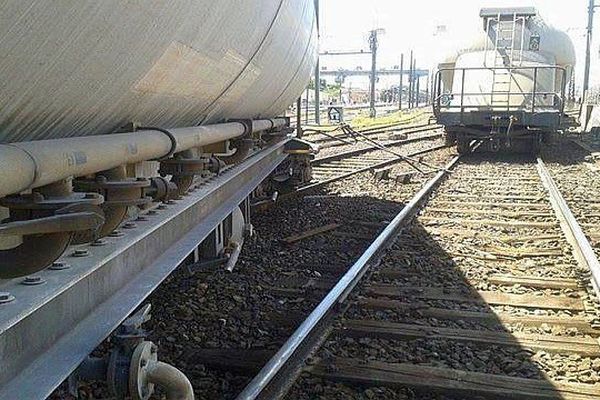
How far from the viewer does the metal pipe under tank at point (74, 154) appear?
1718mm

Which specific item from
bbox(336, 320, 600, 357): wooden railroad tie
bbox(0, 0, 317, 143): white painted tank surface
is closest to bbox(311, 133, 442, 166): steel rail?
bbox(336, 320, 600, 357): wooden railroad tie

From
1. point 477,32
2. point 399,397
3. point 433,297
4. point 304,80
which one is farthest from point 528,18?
point 399,397

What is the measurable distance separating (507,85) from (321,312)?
12.7 meters

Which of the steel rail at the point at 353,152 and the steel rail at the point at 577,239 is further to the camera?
the steel rail at the point at 353,152

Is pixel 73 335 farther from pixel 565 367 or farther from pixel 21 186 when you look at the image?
pixel 565 367

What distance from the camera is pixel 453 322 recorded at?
4367mm

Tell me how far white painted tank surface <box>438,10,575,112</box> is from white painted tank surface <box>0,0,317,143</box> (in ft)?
39.9

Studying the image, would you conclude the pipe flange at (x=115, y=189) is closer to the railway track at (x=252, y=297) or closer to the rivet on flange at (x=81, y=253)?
the rivet on flange at (x=81, y=253)

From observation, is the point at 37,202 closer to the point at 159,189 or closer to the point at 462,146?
the point at 159,189

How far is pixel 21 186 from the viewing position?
1.77 m

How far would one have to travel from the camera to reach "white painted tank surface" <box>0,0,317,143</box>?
5.83 feet

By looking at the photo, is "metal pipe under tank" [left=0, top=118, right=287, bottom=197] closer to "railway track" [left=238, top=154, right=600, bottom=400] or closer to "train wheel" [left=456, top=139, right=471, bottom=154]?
"railway track" [left=238, top=154, right=600, bottom=400]

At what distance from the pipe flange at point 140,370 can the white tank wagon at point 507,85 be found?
13403 mm

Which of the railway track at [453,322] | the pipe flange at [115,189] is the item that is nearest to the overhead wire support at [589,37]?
the railway track at [453,322]
